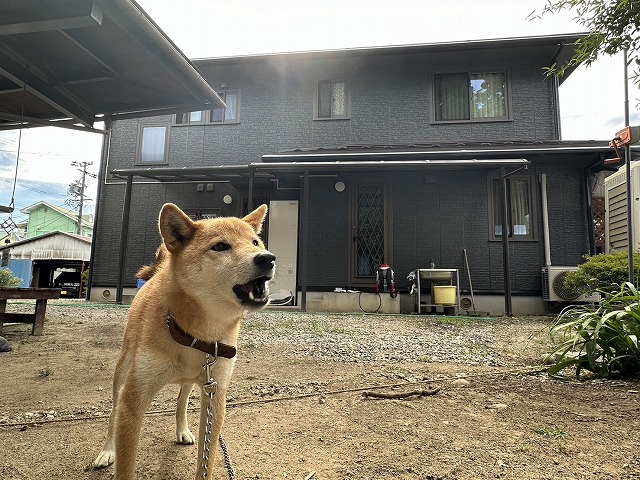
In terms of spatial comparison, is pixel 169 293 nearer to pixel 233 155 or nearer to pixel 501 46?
pixel 233 155

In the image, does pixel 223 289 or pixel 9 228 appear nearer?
pixel 223 289

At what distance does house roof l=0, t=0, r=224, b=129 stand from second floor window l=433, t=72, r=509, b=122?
26.4ft

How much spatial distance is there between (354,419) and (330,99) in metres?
11.0

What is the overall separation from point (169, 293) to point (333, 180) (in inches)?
368

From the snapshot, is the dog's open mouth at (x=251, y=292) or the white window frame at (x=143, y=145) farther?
the white window frame at (x=143, y=145)

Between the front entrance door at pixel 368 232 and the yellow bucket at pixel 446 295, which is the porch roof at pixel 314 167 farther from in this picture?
the yellow bucket at pixel 446 295

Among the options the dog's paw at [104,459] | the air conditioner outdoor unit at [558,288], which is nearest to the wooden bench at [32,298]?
the dog's paw at [104,459]

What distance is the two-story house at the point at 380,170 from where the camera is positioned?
976cm

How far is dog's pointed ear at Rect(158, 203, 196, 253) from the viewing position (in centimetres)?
183

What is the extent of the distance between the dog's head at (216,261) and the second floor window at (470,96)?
10867 millimetres

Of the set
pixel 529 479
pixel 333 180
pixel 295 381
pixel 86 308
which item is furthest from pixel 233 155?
pixel 529 479

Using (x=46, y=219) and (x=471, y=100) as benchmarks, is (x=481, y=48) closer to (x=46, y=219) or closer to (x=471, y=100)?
(x=471, y=100)

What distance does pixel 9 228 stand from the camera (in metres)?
36.1

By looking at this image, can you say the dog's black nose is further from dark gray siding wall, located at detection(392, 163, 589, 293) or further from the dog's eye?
dark gray siding wall, located at detection(392, 163, 589, 293)
